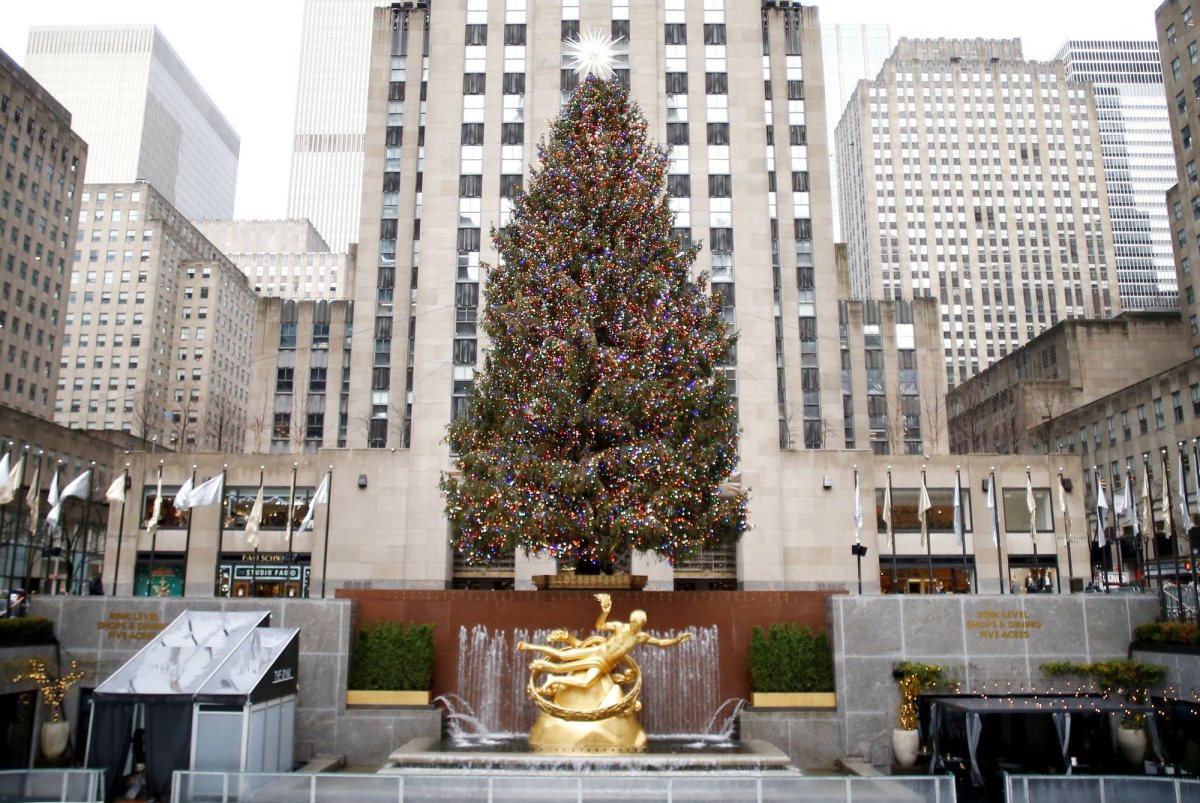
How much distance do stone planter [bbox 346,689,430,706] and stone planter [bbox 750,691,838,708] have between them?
862cm

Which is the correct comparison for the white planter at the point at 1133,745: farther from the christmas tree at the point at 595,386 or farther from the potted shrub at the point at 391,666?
the potted shrub at the point at 391,666

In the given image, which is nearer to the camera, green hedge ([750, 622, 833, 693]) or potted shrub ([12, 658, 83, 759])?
potted shrub ([12, 658, 83, 759])

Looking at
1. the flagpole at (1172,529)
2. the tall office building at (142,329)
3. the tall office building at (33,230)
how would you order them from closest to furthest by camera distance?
the flagpole at (1172,529) < the tall office building at (33,230) < the tall office building at (142,329)

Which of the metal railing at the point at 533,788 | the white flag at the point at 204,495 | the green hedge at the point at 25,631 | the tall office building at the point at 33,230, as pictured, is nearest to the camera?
the metal railing at the point at 533,788

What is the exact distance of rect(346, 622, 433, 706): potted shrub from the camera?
2489 centimetres

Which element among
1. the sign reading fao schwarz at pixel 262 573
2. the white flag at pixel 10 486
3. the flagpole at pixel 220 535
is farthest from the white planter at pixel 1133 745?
the sign reading fao schwarz at pixel 262 573

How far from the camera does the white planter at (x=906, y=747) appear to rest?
23750 millimetres

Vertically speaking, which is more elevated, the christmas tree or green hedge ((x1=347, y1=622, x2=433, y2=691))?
the christmas tree

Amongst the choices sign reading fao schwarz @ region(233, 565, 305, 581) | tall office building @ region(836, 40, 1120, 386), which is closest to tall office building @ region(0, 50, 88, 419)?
sign reading fao schwarz @ region(233, 565, 305, 581)

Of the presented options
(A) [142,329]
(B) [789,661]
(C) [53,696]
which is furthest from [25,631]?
(A) [142,329]

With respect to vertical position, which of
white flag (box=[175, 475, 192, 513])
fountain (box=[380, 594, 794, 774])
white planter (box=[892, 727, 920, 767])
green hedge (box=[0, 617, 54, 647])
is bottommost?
white planter (box=[892, 727, 920, 767])

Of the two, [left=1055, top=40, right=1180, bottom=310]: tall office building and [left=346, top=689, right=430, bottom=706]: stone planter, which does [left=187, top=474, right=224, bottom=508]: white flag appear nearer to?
[left=346, top=689, right=430, bottom=706]: stone planter

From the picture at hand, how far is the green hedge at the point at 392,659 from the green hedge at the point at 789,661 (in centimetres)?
857

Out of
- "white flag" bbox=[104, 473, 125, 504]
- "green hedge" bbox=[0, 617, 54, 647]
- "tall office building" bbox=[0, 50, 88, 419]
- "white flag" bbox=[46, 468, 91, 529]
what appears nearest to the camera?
"green hedge" bbox=[0, 617, 54, 647]
